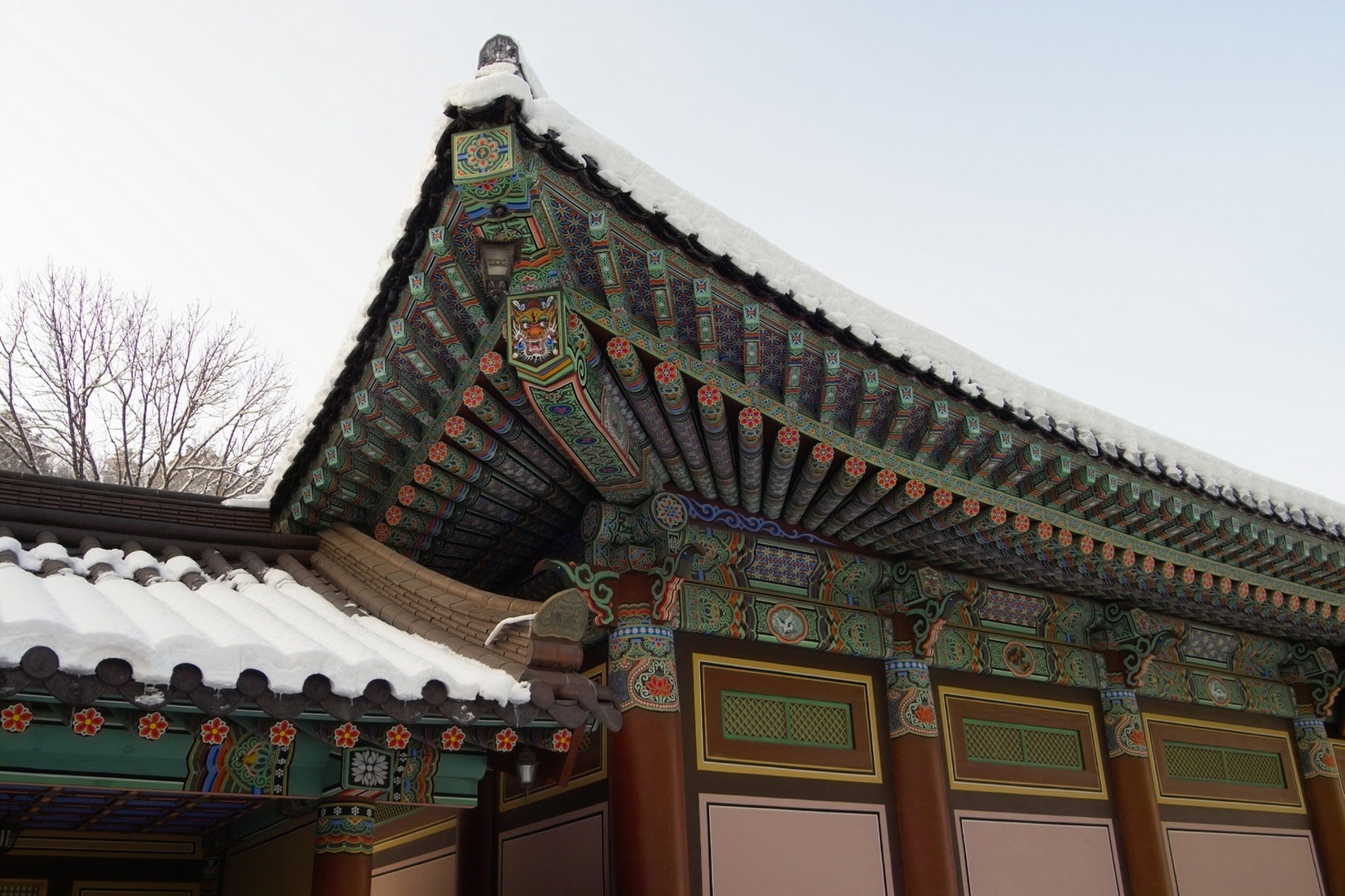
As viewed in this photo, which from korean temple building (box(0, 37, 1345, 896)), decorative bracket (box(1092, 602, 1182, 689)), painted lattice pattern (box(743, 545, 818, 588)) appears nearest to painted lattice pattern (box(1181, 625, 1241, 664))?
korean temple building (box(0, 37, 1345, 896))

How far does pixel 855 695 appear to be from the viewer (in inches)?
268

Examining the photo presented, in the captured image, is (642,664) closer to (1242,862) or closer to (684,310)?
(684,310)

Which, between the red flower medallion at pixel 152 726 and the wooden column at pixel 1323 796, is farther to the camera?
the wooden column at pixel 1323 796

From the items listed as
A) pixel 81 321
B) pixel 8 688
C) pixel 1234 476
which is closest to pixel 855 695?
pixel 1234 476

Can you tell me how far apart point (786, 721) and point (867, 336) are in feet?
7.89

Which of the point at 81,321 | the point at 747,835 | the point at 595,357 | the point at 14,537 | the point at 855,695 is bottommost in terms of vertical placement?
the point at 747,835

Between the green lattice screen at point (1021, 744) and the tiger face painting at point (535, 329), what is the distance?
416 cm

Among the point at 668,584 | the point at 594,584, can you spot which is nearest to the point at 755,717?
the point at 668,584

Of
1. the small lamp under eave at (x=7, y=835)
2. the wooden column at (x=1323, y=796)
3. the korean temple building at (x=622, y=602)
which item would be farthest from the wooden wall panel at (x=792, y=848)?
the wooden column at (x=1323, y=796)

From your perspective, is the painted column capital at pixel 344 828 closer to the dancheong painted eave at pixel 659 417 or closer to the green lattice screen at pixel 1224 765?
the dancheong painted eave at pixel 659 417

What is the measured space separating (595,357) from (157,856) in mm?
4197

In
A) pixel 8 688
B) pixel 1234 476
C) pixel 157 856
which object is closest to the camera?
pixel 8 688

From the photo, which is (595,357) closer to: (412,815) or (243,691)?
(243,691)

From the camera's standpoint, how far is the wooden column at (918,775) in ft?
21.0
